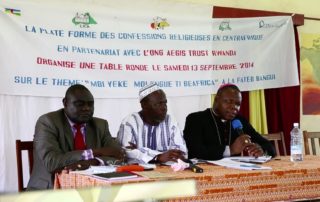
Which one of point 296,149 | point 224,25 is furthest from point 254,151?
point 224,25

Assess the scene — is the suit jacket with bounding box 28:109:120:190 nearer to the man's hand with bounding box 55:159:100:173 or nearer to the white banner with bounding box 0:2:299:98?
the man's hand with bounding box 55:159:100:173

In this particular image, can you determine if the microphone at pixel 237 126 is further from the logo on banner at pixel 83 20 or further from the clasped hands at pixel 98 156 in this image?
the logo on banner at pixel 83 20

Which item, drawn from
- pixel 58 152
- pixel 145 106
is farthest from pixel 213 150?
pixel 58 152

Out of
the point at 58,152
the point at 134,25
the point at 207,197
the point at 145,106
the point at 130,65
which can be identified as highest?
the point at 134,25

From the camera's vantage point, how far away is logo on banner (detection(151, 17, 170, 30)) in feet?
15.1

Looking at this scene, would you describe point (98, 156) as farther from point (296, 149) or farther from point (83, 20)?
point (83, 20)

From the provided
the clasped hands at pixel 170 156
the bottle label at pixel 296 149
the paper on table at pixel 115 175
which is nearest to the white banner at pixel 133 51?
the clasped hands at pixel 170 156

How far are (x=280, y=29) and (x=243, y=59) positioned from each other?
56 centimetres

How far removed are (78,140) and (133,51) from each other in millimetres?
1553

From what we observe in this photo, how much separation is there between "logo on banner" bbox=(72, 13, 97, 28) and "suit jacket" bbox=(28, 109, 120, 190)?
1.24 m

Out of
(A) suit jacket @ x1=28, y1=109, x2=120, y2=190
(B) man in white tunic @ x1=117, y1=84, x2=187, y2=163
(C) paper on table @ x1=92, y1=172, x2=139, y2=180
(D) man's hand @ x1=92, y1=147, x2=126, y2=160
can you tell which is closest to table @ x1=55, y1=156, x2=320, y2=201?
(C) paper on table @ x1=92, y1=172, x2=139, y2=180

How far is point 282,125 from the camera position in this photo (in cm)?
536

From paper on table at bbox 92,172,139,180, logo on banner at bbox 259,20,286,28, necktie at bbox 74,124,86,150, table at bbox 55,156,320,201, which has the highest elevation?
logo on banner at bbox 259,20,286,28

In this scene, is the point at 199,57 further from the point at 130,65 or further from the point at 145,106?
the point at 145,106
